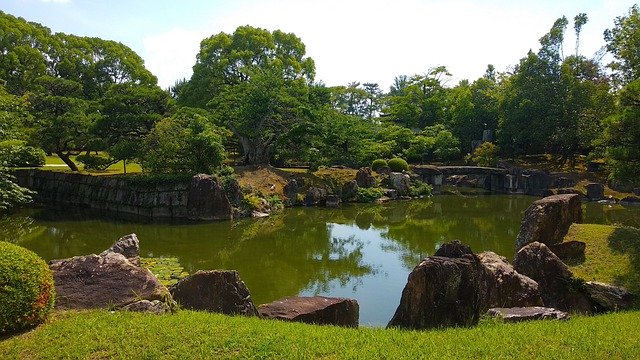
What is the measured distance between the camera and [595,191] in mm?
32750

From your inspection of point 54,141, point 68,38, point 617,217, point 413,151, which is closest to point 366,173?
point 413,151

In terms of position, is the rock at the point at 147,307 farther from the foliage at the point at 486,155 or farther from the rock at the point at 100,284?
the foliage at the point at 486,155

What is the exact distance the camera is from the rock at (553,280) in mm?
10242

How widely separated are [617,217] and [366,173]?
50.0 feet

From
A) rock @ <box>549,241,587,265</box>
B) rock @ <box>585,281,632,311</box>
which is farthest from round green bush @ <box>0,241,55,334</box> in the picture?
rock @ <box>549,241,587,265</box>

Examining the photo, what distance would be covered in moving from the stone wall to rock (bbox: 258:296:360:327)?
1574cm

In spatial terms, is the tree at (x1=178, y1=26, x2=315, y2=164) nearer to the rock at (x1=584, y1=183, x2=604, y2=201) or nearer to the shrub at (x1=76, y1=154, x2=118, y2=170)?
the shrub at (x1=76, y1=154, x2=118, y2=170)

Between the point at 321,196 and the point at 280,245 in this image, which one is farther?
the point at 321,196

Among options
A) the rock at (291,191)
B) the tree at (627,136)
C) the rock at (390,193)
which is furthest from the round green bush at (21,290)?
the rock at (390,193)

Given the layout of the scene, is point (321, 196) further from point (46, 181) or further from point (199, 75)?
point (46, 181)

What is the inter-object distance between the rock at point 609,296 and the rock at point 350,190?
21404 mm

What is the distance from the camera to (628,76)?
1798 centimetres

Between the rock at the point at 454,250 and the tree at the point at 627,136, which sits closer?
the rock at the point at 454,250

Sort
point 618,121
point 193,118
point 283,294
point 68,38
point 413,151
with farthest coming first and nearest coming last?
point 68,38 → point 413,151 → point 193,118 → point 618,121 → point 283,294
